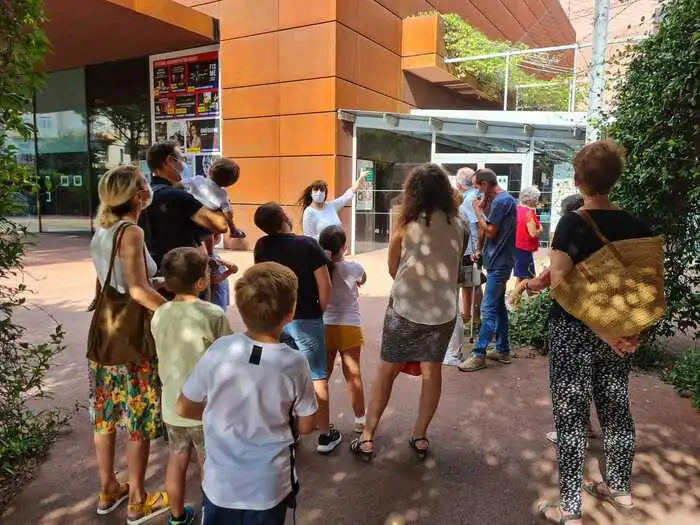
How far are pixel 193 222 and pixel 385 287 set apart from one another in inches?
233

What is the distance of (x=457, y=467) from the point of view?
10.4ft

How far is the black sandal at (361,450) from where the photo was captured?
10.6 feet

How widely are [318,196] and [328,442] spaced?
255cm

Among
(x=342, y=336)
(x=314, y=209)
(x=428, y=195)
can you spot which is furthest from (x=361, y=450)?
(x=314, y=209)

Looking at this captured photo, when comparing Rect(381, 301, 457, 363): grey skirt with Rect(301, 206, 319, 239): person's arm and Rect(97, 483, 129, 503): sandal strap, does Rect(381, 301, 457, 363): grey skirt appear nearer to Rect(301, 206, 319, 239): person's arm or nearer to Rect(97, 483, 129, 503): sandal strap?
Rect(97, 483, 129, 503): sandal strap

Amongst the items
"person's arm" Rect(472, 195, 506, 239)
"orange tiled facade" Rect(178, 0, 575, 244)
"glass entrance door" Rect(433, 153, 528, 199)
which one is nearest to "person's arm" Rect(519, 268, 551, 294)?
"person's arm" Rect(472, 195, 506, 239)

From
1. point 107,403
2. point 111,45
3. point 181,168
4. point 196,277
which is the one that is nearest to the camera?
point 196,277

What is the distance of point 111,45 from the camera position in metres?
13.6

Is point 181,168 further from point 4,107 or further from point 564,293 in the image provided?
point 564,293

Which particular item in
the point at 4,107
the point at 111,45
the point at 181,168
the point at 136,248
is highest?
the point at 111,45

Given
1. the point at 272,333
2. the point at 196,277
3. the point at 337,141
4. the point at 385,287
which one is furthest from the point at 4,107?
the point at 337,141

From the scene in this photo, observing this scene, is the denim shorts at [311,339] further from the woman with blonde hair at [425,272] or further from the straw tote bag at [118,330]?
the straw tote bag at [118,330]

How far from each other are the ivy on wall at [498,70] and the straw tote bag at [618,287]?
11636mm

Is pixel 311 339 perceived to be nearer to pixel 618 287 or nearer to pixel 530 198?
pixel 618 287
